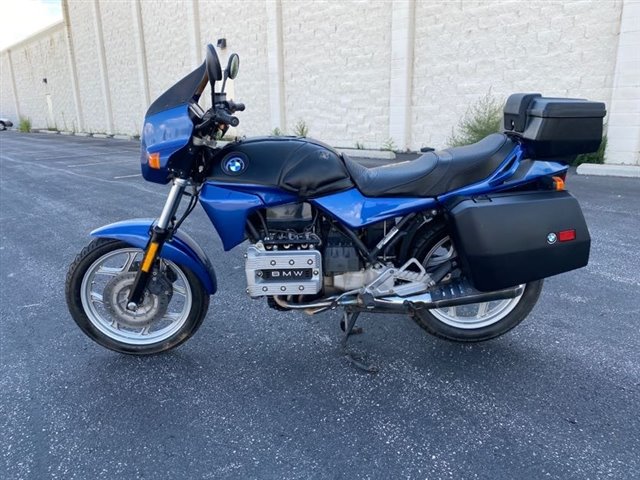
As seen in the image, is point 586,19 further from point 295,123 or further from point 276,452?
point 276,452

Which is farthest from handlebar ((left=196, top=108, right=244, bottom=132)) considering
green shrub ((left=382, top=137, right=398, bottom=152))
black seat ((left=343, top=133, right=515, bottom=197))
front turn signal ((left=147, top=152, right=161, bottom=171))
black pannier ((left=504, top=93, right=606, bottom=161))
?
green shrub ((left=382, top=137, right=398, bottom=152))

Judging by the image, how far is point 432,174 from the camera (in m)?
2.59

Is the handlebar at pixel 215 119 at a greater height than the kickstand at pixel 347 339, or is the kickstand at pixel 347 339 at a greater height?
the handlebar at pixel 215 119

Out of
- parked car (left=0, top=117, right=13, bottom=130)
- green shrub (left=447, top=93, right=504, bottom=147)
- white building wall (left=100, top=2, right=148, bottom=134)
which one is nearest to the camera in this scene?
green shrub (left=447, top=93, right=504, bottom=147)

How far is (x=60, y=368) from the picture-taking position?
2.84 metres

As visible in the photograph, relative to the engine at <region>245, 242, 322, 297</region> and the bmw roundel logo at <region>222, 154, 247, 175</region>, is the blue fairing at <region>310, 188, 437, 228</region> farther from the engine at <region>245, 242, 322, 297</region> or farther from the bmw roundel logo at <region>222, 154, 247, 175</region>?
the bmw roundel logo at <region>222, 154, 247, 175</region>

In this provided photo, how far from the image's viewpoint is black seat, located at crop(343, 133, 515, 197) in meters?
2.57

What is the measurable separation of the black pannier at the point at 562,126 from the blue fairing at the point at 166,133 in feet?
5.85

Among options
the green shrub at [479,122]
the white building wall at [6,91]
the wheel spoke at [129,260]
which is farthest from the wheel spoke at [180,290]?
the white building wall at [6,91]

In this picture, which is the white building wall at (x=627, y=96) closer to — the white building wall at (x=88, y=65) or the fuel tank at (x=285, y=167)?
the fuel tank at (x=285, y=167)

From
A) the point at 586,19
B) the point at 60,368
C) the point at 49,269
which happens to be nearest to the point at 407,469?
the point at 60,368

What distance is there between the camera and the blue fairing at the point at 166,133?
2.50 meters

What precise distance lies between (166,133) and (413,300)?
1568 mm

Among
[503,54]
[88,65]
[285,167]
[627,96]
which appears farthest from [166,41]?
[285,167]
